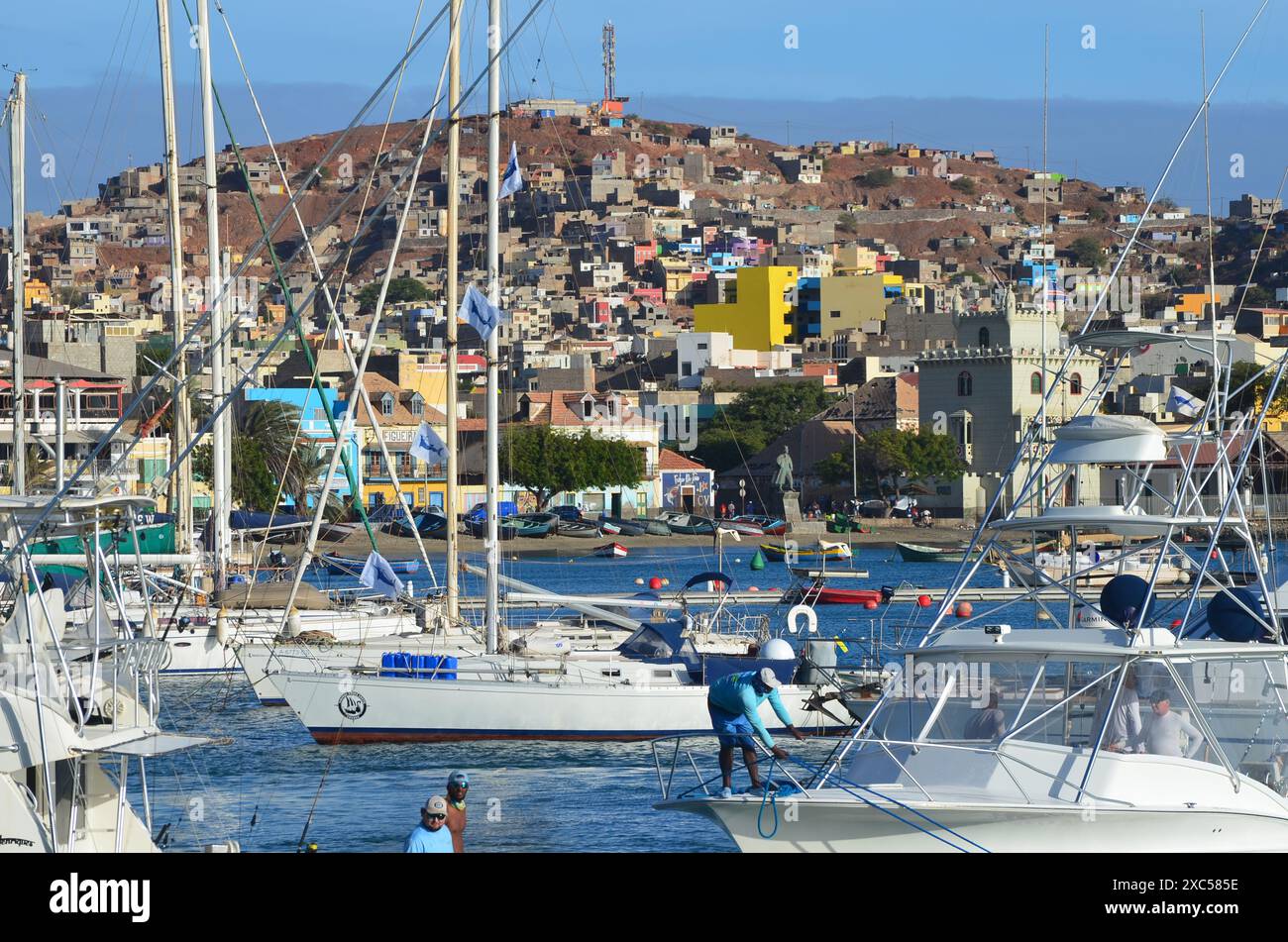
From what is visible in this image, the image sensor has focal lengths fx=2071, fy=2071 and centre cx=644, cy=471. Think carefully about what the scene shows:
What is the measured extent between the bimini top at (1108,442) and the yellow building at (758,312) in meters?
158

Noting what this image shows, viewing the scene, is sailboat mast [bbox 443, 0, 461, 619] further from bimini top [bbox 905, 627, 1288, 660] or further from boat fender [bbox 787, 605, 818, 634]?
bimini top [bbox 905, 627, 1288, 660]

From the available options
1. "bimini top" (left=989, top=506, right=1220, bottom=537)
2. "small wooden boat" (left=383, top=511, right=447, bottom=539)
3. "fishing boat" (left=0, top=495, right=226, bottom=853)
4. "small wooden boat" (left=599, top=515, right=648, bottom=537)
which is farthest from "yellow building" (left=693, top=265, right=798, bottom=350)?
"fishing boat" (left=0, top=495, right=226, bottom=853)

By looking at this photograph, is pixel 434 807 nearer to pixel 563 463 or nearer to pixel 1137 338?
pixel 1137 338

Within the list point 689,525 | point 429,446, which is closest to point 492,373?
point 429,446

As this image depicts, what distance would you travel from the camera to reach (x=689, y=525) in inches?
3725

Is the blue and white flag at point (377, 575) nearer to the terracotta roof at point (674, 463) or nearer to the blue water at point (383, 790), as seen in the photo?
the blue water at point (383, 790)

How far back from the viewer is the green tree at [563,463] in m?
97.1

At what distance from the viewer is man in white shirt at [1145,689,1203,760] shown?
1422 cm

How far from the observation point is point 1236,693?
49.3ft

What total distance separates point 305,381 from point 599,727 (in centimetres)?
8567

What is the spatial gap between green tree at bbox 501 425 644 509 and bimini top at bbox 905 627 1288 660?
81695 mm
